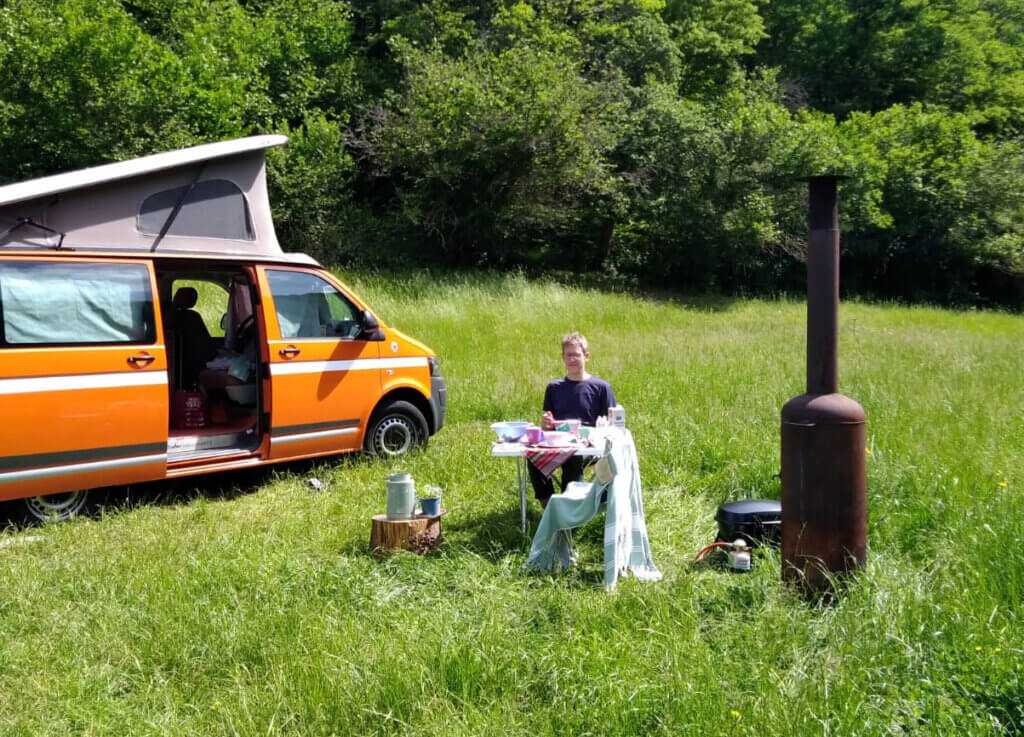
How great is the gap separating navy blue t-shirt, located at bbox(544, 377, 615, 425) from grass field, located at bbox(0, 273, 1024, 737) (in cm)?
90

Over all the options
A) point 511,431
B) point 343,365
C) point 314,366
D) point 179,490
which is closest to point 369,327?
point 343,365

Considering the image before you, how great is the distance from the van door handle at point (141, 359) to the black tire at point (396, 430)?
7.20 ft

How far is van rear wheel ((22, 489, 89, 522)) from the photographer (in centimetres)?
610

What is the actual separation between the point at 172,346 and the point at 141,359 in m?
1.81

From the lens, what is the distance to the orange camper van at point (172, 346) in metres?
5.83

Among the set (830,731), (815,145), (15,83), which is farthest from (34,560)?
(815,145)

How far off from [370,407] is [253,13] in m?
27.2

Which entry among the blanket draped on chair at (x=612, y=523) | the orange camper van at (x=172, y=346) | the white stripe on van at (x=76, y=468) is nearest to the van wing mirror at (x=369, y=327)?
the orange camper van at (x=172, y=346)

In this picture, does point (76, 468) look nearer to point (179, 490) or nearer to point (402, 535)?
point (179, 490)

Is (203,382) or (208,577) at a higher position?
(203,382)

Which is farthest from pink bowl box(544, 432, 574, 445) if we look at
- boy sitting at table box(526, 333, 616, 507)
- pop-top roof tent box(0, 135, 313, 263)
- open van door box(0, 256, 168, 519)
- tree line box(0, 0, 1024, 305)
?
tree line box(0, 0, 1024, 305)

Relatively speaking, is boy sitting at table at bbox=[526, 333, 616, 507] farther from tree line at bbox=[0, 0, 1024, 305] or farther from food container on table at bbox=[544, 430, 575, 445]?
tree line at bbox=[0, 0, 1024, 305]

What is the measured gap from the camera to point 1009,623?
3.89 metres

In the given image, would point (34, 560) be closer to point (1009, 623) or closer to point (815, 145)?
point (1009, 623)
